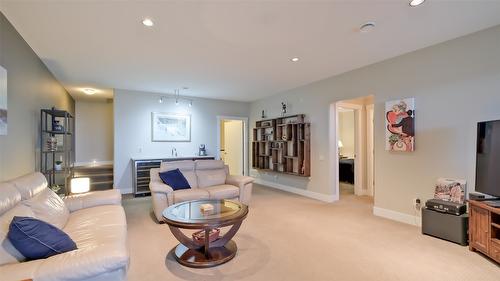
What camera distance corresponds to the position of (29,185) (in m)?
2.30

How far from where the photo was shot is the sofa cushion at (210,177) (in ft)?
14.6

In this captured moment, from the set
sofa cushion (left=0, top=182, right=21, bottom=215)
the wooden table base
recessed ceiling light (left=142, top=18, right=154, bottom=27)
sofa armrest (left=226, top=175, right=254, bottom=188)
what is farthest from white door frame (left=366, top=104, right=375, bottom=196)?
sofa cushion (left=0, top=182, right=21, bottom=215)

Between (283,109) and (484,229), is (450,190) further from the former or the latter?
(283,109)

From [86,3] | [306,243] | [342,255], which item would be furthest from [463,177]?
[86,3]

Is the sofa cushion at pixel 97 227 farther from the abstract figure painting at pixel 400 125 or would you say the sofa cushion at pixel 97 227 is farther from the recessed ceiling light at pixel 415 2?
the abstract figure painting at pixel 400 125

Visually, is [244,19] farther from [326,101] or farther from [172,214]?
[326,101]

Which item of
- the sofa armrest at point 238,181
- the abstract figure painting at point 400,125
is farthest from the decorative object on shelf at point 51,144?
the abstract figure painting at point 400,125

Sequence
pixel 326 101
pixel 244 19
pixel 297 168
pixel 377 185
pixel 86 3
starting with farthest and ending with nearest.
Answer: pixel 297 168 → pixel 326 101 → pixel 377 185 → pixel 244 19 → pixel 86 3

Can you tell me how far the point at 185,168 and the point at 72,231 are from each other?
234 cm

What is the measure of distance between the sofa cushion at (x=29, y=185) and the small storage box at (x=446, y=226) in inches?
175

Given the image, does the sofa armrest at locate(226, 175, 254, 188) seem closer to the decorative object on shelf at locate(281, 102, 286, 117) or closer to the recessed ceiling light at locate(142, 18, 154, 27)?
the decorative object on shelf at locate(281, 102, 286, 117)

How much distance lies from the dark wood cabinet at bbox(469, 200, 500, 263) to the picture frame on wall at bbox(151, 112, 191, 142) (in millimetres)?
5826

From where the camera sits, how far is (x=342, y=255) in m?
2.59

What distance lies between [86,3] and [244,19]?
4.89 ft
